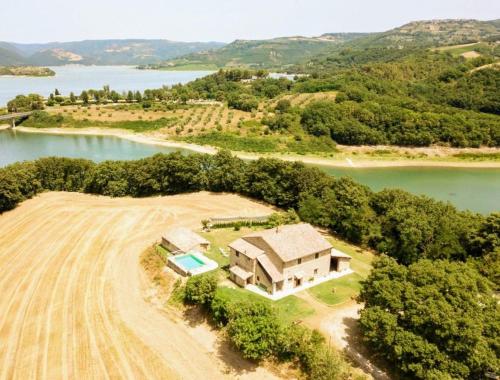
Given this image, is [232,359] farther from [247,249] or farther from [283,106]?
[283,106]

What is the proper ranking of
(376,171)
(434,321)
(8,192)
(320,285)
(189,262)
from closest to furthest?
(434,321), (320,285), (189,262), (8,192), (376,171)

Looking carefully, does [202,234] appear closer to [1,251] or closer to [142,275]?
[142,275]

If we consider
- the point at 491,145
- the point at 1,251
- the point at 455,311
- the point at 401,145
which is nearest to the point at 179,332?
the point at 455,311

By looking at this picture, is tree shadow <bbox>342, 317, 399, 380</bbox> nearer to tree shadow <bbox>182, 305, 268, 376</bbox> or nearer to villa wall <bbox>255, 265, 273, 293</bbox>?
villa wall <bbox>255, 265, 273, 293</bbox>

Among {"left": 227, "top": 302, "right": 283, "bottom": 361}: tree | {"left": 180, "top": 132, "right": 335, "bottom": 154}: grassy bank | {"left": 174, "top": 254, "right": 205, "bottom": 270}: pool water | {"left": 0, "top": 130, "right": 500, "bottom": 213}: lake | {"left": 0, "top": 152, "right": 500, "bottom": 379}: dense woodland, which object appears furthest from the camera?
{"left": 180, "top": 132, "right": 335, "bottom": 154}: grassy bank

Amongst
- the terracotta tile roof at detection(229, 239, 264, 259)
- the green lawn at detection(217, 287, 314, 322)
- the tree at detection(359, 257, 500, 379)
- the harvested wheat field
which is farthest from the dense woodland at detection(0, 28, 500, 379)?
the terracotta tile roof at detection(229, 239, 264, 259)

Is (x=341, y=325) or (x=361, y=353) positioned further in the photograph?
(x=341, y=325)

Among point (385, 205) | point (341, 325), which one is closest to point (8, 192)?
point (341, 325)

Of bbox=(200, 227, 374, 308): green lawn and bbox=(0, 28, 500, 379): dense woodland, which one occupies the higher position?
bbox=(0, 28, 500, 379): dense woodland
